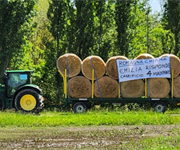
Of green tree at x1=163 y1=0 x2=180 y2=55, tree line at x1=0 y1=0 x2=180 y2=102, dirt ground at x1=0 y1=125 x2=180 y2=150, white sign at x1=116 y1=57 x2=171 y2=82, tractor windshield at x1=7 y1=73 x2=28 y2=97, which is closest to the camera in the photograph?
dirt ground at x1=0 y1=125 x2=180 y2=150

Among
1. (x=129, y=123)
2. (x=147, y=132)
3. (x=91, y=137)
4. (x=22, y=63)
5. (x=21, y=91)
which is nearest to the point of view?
(x=91, y=137)

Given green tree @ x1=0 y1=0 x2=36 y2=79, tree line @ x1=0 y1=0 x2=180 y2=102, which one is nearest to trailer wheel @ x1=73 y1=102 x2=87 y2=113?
tree line @ x1=0 y1=0 x2=180 y2=102

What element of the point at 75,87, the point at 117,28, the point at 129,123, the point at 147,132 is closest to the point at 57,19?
the point at 117,28

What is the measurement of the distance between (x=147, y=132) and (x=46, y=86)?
12286mm

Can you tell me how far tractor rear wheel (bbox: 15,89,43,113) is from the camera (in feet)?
52.7

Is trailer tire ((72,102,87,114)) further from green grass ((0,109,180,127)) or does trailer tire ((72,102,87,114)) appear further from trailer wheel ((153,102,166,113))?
green grass ((0,109,180,127))

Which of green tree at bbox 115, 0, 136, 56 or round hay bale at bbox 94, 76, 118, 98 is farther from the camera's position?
green tree at bbox 115, 0, 136, 56

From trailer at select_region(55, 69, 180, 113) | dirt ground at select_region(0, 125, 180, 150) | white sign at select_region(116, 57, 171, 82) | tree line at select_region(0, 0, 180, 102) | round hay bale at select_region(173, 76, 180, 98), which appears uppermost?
tree line at select_region(0, 0, 180, 102)

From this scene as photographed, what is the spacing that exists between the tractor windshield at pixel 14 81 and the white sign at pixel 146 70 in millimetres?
3992

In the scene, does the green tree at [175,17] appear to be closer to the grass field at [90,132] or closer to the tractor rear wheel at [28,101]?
the tractor rear wheel at [28,101]

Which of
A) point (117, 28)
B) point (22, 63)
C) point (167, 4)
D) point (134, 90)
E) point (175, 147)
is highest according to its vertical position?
point (167, 4)

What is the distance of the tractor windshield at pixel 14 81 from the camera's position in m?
16.5

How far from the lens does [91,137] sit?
10.2 meters

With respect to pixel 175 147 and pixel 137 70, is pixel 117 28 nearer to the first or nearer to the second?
pixel 137 70
